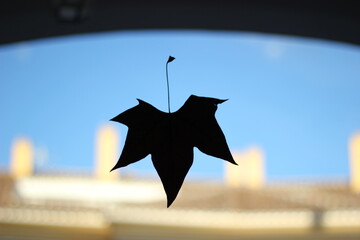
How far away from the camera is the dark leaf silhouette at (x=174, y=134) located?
1174mm

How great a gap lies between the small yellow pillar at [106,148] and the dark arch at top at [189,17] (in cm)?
976

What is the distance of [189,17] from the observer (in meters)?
2.58

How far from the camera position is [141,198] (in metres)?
11.0

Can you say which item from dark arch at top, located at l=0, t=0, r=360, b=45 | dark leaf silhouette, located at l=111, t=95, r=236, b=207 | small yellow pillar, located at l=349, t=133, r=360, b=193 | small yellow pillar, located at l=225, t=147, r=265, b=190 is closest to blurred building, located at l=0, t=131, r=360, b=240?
small yellow pillar, located at l=349, t=133, r=360, b=193

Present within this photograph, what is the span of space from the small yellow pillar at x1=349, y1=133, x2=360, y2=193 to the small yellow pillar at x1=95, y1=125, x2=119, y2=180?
4375 mm

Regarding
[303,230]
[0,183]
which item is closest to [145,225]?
[303,230]

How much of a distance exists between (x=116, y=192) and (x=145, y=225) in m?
2.65

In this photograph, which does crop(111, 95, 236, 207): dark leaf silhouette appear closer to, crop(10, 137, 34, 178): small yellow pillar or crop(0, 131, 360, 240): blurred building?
crop(0, 131, 360, 240): blurred building

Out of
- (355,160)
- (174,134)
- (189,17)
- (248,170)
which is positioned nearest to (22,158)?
(248,170)

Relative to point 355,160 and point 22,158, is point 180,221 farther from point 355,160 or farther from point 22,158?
point 355,160

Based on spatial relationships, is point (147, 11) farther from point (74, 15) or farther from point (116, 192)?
point (116, 192)

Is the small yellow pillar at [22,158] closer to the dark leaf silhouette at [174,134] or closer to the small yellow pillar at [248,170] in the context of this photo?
the small yellow pillar at [248,170]

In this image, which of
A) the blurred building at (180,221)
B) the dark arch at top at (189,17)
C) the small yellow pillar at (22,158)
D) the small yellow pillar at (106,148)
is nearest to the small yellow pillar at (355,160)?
the blurred building at (180,221)

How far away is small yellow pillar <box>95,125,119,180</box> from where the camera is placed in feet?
41.2
